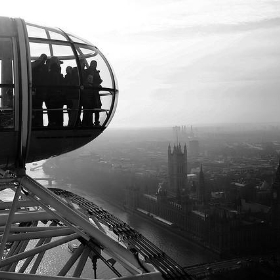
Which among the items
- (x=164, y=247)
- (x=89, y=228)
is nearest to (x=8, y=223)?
(x=89, y=228)

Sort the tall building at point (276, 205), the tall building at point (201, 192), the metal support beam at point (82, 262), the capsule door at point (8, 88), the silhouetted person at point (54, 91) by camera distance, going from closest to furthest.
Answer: the capsule door at point (8, 88) < the silhouetted person at point (54, 91) < the metal support beam at point (82, 262) < the tall building at point (276, 205) < the tall building at point (201, 192)

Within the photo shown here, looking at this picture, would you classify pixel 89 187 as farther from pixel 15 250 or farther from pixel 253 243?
Answer: pixel 15 250

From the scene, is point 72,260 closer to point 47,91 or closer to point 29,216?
point 29,216

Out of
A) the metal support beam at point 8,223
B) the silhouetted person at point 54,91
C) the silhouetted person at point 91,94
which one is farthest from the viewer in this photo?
the silhouetted person at point 91,94

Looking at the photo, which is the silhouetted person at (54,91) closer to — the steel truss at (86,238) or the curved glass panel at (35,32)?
the curved glass panel at (35,32)

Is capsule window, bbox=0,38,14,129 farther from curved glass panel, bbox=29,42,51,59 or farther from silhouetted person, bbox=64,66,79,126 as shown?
silhouetted person, bbox=64,66,79,126

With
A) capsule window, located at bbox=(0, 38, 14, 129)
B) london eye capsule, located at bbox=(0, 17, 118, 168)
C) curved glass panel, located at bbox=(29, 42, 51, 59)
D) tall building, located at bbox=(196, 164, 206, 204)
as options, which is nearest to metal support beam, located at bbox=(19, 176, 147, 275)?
london eye capsule, located at bbox=(0, 17, 118, 168)

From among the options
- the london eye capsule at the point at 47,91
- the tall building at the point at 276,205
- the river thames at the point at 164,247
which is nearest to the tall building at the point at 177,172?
the tall building at the point at 276,205

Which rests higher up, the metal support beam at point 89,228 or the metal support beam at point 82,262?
the metal support beam at point 89,228
